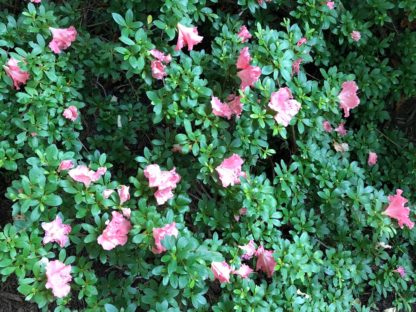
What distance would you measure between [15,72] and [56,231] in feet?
2.11

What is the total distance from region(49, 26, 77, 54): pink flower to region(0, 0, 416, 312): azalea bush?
11 millimetres

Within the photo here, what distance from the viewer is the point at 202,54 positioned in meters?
2.27

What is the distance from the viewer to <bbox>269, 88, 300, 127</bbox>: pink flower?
2131 mm

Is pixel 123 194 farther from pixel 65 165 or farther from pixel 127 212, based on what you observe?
pixel 65 165

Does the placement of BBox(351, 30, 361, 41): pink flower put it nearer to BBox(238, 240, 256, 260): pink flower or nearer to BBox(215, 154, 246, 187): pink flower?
BBox(215, 154, 246, 187): pink flower

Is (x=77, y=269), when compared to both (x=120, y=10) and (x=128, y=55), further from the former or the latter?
(x=120, y=10)

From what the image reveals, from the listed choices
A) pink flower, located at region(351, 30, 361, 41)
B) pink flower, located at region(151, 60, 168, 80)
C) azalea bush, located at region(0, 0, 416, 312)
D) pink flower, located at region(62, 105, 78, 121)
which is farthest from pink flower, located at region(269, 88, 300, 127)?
pink flower, located at region(62, 105, 78, 121)

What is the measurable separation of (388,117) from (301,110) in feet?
2.55

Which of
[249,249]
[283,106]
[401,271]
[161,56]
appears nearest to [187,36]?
[161,56]

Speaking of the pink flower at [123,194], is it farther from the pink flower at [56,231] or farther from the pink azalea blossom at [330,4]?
the pink azalea blossom at [330,4]

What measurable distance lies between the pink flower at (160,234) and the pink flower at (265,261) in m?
0.45

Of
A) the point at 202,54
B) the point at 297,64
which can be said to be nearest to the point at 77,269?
the point at 202,54

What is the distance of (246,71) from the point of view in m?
2.15

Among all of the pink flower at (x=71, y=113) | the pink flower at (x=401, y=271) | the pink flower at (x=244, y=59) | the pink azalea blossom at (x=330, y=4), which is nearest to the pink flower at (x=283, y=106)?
the pink flower at (x=244, y=59)
